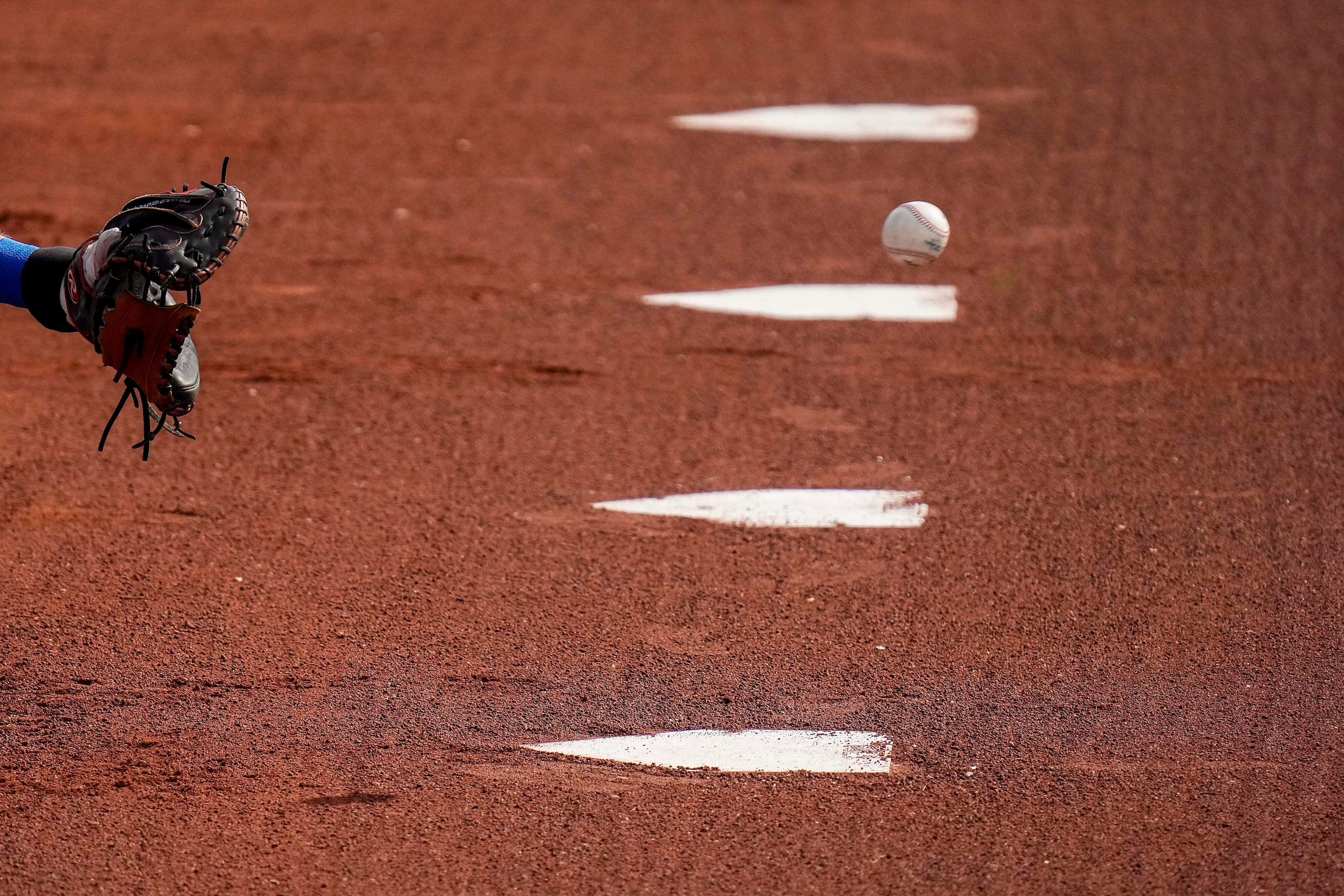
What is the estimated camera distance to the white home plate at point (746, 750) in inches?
182

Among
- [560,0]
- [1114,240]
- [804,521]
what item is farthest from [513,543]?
[560,0]

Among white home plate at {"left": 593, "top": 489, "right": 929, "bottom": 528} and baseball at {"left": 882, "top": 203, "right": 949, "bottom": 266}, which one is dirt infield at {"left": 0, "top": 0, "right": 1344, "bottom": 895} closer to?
white home plate at {"left": 593, "top": 489, "right": 929, "bottom": 528}

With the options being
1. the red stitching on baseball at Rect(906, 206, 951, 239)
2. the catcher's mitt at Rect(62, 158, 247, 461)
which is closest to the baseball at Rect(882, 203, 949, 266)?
the red stitching on baseball at Rect(906, 206, 951, 239)

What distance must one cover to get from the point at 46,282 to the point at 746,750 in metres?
3.31

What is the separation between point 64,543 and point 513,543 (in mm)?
1979

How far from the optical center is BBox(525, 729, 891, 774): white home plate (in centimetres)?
463

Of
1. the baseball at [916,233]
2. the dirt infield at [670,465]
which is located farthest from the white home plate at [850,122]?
the baseball at [916,233]

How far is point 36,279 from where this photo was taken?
200 inches

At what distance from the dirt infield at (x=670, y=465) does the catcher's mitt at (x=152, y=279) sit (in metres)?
1.05

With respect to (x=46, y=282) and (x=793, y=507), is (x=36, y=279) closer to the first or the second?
(x=46, y=282)

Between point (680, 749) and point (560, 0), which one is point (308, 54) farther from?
point (680, 749)

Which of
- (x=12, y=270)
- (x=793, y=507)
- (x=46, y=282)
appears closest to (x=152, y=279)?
(x=46, y=282)

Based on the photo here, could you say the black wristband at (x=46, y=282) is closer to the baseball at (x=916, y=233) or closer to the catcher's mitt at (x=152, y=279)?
the catcher's mitt at (x=152, y=279)

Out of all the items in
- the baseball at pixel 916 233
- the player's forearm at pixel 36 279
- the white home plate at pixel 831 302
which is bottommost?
the white home plate at pixel 831 302
